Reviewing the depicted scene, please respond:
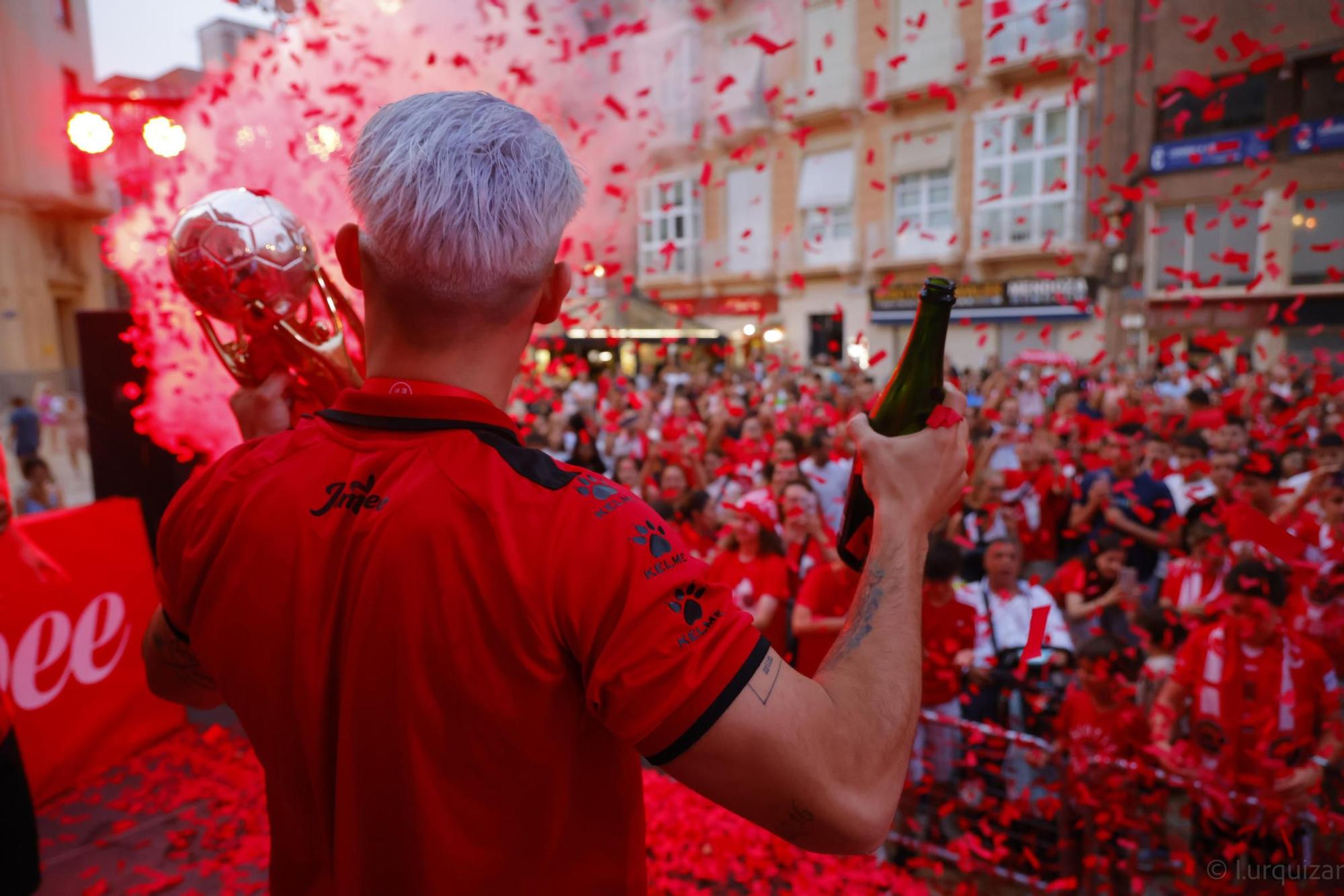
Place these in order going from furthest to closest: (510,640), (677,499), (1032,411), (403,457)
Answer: (1032,411) → (677,499) → (403,457) → (510,640)

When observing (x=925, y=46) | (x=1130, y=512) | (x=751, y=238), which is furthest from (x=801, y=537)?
(x=751, y=238)

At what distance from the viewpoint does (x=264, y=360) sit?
2.25 meters

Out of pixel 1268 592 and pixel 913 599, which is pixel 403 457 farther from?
pixel 1268 592

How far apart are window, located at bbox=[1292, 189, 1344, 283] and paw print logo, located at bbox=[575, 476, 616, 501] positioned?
24.4 meters

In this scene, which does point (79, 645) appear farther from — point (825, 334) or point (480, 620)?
point (825, 334)

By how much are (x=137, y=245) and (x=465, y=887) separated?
502 centimetres

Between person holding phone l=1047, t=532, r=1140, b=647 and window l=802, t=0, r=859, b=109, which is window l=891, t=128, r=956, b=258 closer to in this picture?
window l=802, t=0, r=859, b=109

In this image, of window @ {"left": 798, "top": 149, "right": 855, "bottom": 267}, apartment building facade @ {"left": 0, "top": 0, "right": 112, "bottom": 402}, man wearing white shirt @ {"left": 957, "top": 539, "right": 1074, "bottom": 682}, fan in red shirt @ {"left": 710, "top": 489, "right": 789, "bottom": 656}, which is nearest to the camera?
man wearing white shirt @ {"left": 957, "top": 539, "right": 1074, "bottom": 682}

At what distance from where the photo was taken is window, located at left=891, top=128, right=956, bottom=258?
23.5 m

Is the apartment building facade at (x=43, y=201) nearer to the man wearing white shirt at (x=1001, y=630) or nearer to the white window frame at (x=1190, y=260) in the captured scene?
the man wearing white shirt at (x=1001, y=630)

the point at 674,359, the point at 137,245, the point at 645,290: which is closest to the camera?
the point at 137,245

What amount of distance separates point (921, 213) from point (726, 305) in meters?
7.52

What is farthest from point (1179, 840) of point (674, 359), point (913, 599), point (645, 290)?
point (645, 290)

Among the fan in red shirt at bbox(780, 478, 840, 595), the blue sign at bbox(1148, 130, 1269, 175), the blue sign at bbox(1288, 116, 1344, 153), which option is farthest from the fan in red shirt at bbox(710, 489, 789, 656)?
the blue sign at bbox(1288, 116, 1344, 153)
